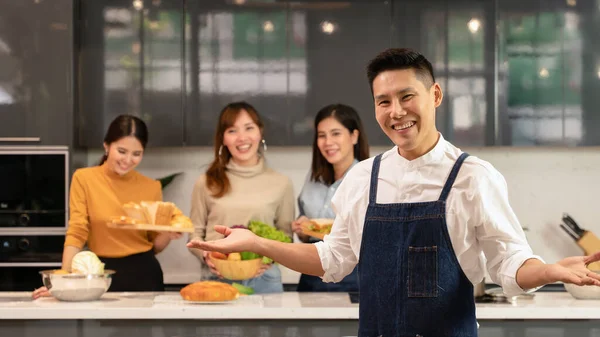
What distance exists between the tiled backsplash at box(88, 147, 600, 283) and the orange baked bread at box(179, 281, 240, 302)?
214 cm

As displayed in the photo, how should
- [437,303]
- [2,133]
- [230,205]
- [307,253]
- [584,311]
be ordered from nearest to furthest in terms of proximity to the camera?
1. [437,303]
2. [307,253]
3. [584,311]
4. [230,205]
5. [2,133]

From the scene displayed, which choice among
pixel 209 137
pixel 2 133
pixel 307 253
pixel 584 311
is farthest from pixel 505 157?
pixel 307 253

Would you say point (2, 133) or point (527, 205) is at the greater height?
point (2, 133)

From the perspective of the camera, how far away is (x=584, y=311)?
10.5 feet

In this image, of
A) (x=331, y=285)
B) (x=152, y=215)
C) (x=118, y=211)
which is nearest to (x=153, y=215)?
(x=152, y=215)

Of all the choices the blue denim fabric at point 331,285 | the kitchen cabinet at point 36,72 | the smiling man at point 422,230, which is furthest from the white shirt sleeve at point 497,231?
the kitchen cabinet at point 36,72

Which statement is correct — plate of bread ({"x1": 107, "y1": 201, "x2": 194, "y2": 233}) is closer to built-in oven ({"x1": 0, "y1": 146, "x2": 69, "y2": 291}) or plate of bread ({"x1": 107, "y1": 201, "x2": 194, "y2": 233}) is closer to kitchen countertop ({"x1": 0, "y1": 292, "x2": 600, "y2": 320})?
kitchen countertop ({"x1": 0, "y1": 292, "x2": 600, "y2": 320})

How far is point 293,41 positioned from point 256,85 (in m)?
0.35

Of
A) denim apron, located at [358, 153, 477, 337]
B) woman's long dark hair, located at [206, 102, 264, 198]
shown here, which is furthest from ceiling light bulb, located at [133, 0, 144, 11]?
denim apron, located at [358, 153, 477, 337]

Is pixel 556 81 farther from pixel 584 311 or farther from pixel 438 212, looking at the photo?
pixel 438 212

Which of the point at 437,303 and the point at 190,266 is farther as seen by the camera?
the point at 190,266

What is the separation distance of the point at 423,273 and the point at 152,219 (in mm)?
1954

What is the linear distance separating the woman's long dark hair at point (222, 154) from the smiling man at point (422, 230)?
1825 mm

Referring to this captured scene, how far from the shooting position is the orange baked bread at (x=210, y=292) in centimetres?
334
